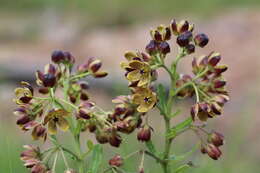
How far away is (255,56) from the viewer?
1050 cm

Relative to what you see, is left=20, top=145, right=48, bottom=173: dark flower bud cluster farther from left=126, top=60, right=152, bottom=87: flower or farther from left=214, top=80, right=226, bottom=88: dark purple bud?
left=214, top=80, right=226, bottom=88: dark purple bud

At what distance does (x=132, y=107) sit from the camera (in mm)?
2625

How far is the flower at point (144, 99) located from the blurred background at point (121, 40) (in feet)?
9.82

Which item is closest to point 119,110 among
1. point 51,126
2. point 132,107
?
point 132,107

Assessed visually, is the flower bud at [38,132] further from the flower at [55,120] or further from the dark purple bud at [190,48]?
the dark purple bud at [190,48]

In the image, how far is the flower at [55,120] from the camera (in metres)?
2.46

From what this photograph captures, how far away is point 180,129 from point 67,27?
12.0m

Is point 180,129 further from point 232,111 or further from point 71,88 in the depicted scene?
point 232,111

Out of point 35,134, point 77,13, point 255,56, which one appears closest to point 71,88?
point 35,134

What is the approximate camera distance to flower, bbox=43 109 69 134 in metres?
2.46

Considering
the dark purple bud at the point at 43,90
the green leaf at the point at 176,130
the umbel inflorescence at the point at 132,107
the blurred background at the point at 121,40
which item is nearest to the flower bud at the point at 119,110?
the umbel inflorescence at the point at 132,107

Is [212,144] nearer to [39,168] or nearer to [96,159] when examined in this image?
[96,159]

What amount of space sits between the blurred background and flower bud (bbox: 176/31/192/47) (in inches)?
118

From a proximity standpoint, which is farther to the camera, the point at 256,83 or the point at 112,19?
the point at 112,19
